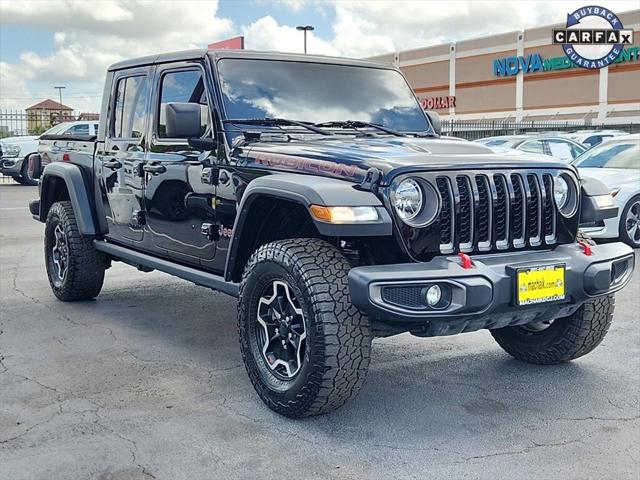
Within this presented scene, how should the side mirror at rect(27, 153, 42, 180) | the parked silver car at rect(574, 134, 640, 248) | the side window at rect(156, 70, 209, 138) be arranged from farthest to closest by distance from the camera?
the parked silver car at rect(574, 134, 640, 248) → the side mirror at rect(27, 153, 42, 180) → the side window at rect(156, 70, 209, 138)

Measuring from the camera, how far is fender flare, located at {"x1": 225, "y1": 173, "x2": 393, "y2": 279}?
11.9 feet

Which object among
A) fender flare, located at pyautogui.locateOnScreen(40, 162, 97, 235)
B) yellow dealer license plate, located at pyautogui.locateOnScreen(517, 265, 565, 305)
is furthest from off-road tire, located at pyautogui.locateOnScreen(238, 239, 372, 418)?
fender flare, located at pyautogui.locateOnScreen(40, 162, 97, 235)

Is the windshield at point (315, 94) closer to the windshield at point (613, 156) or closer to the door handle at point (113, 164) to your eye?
the door handle at point (113, 164)

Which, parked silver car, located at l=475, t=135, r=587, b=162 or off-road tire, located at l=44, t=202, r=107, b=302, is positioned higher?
parked silver car, located at l=475, t=135, r=587, b=162

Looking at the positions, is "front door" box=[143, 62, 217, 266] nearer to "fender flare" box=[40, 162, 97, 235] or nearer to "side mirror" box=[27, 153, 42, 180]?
"fender flare" box=[40, 162, 97, 235]

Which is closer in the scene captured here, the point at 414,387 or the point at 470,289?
the point at 470,289

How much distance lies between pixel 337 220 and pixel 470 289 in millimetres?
675

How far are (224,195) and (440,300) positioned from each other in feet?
5.32

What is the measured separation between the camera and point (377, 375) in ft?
15.6

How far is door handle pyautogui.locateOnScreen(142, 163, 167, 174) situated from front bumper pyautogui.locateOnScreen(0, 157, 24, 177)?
1621 cm

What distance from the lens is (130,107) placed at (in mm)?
5879

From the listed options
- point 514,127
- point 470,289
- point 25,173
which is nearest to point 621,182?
point 470,289

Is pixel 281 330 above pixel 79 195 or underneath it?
underneath

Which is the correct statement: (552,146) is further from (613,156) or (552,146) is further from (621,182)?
(621,182)
